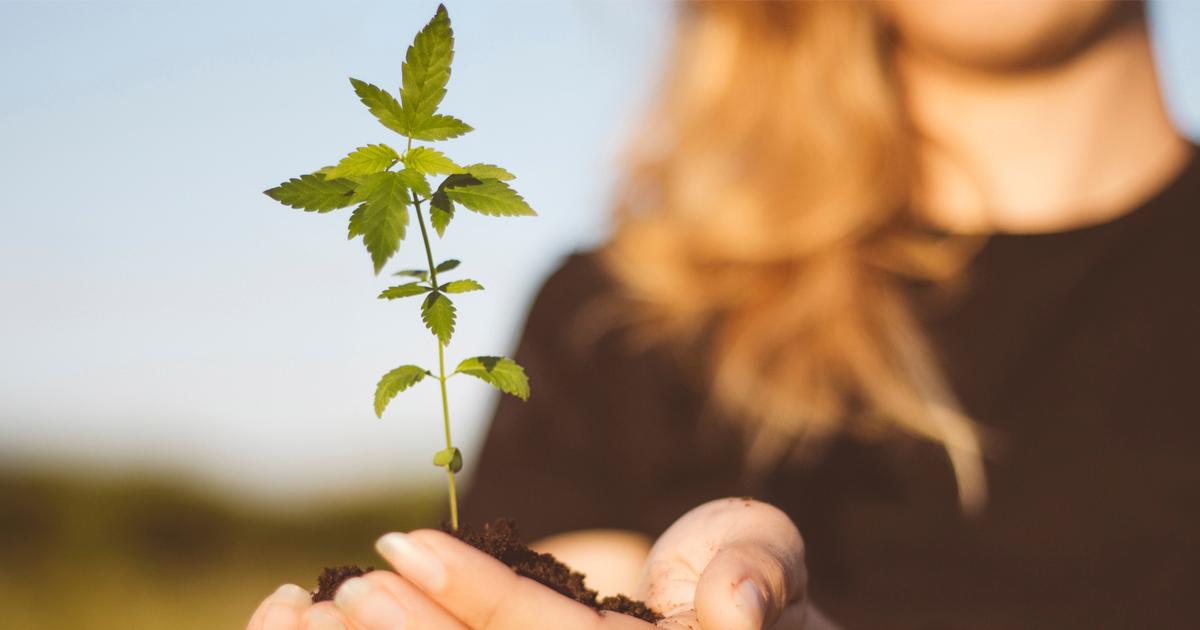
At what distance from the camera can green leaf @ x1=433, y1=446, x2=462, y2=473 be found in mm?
1896

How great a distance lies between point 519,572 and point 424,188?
0.83 meters

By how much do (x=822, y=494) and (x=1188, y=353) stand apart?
1.79 m

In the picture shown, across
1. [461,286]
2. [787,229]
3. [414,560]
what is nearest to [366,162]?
[461,286]

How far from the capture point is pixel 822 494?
4.51 metres

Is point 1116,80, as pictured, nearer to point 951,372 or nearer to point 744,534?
point 951,372

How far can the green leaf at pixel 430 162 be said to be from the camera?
1.95 m

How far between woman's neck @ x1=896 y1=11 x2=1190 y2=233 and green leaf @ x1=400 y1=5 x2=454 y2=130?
335cm

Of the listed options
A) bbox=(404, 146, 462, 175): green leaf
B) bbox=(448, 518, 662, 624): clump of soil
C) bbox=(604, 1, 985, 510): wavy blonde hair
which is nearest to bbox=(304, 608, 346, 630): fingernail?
bbox=(448, 518, 662, 624): clump of soil

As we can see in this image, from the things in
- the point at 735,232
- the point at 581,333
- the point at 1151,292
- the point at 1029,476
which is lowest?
the point at 1029,476

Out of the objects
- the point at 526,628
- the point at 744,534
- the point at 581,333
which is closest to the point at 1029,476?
the point at 581,333

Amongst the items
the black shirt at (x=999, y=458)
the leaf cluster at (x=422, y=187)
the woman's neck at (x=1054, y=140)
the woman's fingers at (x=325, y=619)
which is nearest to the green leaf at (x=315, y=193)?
the leaf cluster at (x=422, y=187)

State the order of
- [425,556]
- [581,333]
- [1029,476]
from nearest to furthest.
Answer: [425,556], [1029,476], [581,333]

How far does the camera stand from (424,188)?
1.92 metres

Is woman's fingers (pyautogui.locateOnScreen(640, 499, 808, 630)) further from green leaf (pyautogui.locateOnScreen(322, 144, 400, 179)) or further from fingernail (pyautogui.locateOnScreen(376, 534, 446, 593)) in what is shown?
green leaf (pyautogui.locateOnScreen(322, 144, 400, 179))
